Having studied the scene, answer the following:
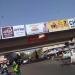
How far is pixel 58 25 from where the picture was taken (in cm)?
7662

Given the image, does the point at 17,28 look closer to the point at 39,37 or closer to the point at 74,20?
the point at 39,37

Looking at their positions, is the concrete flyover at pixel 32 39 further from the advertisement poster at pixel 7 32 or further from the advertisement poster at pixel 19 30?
the advertisement poster at pixel 7 32

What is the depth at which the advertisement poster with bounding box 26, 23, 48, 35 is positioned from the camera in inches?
→ 2975

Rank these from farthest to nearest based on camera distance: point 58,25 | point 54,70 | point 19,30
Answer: point 58,25 → point 19,30 → point 54,70

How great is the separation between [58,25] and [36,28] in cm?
536

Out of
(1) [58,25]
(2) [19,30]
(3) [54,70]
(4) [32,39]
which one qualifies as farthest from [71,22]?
(3) [54,70]

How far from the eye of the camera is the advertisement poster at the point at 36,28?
75562mm

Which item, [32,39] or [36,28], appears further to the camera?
[32,39]

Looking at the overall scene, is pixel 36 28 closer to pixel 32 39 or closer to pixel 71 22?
pixel 32 39

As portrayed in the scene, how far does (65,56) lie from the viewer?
51.3m

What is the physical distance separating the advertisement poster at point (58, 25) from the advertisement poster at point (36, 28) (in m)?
1.23

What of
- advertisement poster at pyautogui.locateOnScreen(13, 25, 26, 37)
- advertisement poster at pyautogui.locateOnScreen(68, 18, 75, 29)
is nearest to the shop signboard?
advertisement poster at pyautogui.locateOnScreen(13, 25, 26, 37)

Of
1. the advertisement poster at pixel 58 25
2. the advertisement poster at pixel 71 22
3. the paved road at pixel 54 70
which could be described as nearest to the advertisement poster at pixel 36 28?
the advertisement poster at pixel 58 25

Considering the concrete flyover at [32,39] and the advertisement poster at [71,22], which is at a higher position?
the advertisement poster at [71,22]
